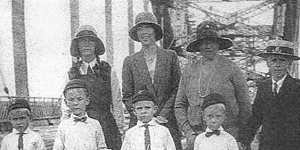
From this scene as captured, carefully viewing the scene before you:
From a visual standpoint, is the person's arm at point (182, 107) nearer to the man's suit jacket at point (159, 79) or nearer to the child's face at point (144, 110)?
the man's suit jacket at point (159, 79)

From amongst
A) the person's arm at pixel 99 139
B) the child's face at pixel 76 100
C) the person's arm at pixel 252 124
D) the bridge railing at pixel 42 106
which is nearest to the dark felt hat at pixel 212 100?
the person's arm at pixel 252 124

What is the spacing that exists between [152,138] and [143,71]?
752 mm

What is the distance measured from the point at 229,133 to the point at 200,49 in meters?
0.81

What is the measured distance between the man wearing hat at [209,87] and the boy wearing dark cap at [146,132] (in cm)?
29

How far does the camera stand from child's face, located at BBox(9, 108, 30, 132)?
13.9ft

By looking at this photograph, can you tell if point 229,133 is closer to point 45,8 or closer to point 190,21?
point 45,8

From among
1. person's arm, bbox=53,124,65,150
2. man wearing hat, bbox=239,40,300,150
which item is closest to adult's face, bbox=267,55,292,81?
man wearing hat, bbox=239,40,300,150

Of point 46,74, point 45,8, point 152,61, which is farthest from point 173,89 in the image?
point 46,74

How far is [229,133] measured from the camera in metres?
4.18

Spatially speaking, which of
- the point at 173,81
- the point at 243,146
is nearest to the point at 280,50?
the point at 243,146

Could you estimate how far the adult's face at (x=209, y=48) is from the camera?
13.9 ft

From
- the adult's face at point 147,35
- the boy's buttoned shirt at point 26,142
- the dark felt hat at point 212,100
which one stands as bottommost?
the boy's buttoned shirt at point 26,142

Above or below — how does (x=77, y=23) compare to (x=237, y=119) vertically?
above

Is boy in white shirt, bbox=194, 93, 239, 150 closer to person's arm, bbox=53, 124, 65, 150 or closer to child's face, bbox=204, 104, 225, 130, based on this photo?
child's face, bbox=204, 104, 225, 130
